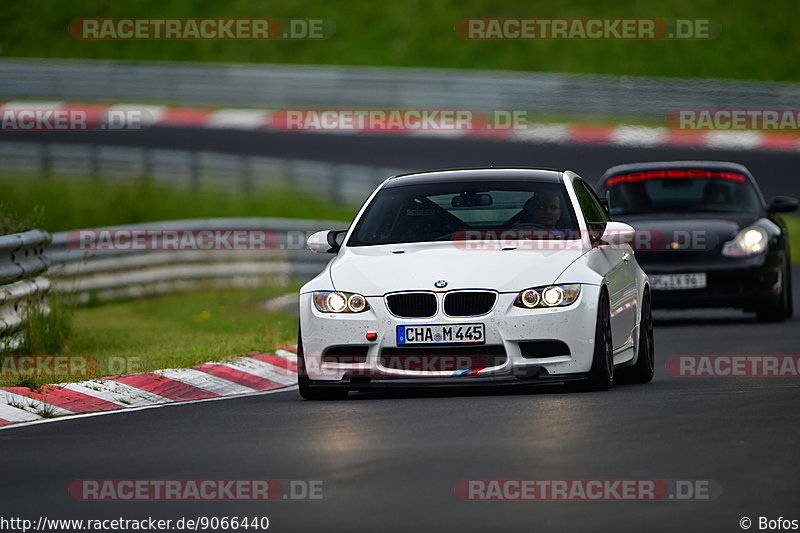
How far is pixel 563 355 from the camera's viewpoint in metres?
10.7

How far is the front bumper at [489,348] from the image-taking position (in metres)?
10.6

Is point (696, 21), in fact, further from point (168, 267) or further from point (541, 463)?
point (541, 463)

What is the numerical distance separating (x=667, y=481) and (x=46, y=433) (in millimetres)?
3794

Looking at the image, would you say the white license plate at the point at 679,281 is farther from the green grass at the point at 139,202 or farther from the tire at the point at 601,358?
the green grass at the point at 139,202

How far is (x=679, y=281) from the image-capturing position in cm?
1752

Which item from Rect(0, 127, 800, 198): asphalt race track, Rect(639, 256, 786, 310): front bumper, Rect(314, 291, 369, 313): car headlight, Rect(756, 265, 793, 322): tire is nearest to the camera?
Rect(314, 291, 369, 313): car headlight

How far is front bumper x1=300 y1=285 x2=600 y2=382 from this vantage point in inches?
417

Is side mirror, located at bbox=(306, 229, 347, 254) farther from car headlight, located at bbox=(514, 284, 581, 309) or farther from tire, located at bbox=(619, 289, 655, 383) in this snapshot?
tire, located at bbox=(619, 289, 655, 383)

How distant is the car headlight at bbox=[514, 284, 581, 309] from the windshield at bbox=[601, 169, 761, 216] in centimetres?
763

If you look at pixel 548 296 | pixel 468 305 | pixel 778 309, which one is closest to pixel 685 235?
pixel 778 309

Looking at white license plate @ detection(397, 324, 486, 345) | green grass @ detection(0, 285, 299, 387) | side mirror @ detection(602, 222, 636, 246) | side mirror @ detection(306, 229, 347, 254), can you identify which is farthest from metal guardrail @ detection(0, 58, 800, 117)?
white license plate @ detection(397, 324, 486, 345)

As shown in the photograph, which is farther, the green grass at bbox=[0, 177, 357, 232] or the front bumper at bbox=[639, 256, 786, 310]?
the green grass at bbox=[0, 177, 357, 232]

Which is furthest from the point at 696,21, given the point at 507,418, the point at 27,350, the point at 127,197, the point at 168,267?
the point at 507,418

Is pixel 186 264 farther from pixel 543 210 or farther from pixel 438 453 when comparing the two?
pixel 438 453
